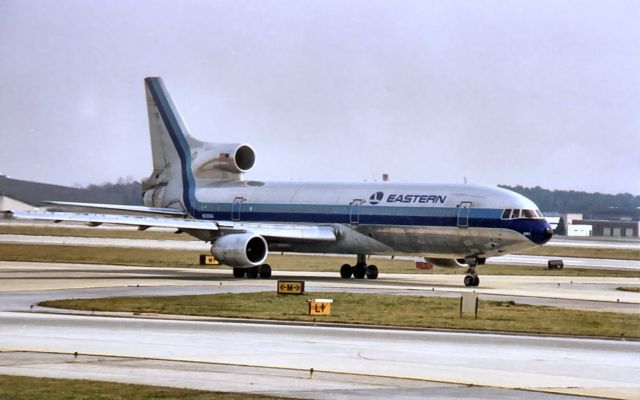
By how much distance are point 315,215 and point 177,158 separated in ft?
40.1

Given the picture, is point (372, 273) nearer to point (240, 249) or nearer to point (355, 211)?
point (355, 211)

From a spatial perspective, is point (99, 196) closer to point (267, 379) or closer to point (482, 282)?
point (482, 282)

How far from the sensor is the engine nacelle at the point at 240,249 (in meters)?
58.1

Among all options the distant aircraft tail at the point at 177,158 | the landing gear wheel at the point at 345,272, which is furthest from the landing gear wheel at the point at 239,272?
the distant aircraft tail at the point at 177,158

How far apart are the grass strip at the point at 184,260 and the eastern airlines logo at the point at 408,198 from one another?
1035 centimetres

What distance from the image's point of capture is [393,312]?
39000mm

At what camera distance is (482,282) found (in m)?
60.8

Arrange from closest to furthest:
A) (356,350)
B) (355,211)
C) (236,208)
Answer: (356,350) < (355,211) < (236,208)

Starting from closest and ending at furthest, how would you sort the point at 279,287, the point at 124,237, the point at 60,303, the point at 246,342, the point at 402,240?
the point at 246,342, the point at 60,303, the point at 279,287, the point at 402,240, the point at 124,237

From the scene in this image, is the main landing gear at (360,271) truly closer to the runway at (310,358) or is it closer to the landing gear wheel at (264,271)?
the landing gear wheel at (264,271)

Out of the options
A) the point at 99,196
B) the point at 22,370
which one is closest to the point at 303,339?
the point at 22,370

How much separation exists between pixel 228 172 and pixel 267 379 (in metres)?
47.2

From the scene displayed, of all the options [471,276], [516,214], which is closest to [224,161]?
[471,276]

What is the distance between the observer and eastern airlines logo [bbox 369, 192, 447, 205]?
5865 cm
